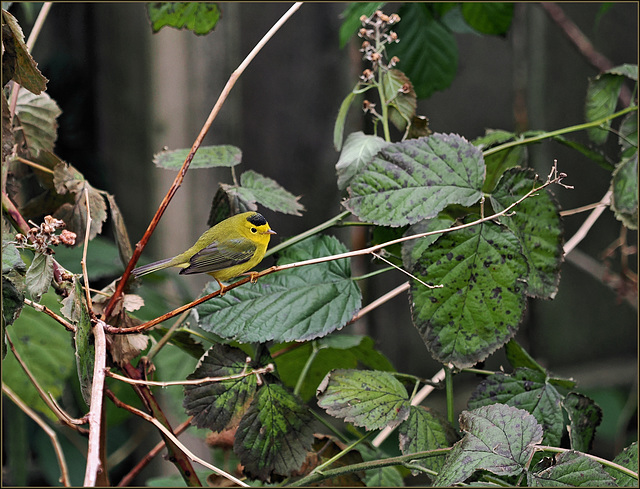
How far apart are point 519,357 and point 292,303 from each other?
17 centimetres

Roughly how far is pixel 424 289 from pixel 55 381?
0.41 meters

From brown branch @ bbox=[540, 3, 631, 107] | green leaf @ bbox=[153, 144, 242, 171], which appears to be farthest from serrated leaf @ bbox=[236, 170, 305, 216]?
brown branch @ bbox=[540, 3, 631, 107]

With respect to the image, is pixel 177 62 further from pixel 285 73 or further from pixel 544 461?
pixel 544 461

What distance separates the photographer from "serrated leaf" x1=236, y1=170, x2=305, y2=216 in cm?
43

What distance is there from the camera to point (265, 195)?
1.47 ft

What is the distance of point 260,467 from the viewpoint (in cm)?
41

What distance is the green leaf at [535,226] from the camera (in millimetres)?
410

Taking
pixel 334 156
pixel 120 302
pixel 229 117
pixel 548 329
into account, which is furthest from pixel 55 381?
pixel 548 329

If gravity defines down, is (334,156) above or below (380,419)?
above

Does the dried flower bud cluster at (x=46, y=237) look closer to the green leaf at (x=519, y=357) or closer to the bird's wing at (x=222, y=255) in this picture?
the bird's wing at (x=222, y=255)

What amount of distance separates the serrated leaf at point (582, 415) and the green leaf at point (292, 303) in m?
0.17

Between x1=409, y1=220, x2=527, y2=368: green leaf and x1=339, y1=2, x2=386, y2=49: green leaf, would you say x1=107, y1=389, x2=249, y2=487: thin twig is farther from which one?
x1=339, y1=2, x2=386, y2=49: green leaf

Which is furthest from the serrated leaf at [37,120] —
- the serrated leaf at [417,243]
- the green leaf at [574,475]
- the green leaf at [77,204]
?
the green leaf at [574,475]

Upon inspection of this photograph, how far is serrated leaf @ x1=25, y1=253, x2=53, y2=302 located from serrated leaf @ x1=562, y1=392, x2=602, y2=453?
0.34 metres
